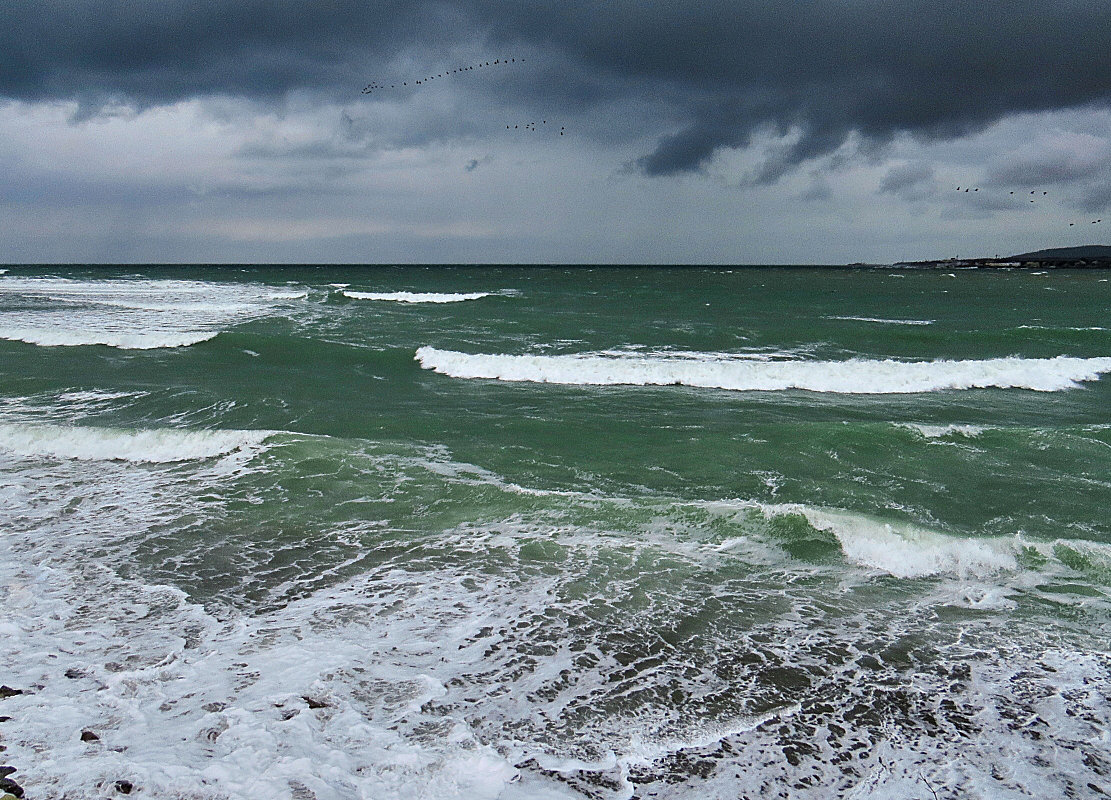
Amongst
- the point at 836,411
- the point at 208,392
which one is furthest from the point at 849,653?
the point at 208,392

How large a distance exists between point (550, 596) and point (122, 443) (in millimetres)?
7852

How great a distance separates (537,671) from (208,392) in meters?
12.6

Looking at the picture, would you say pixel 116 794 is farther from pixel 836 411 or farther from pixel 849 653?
pixel 836 411

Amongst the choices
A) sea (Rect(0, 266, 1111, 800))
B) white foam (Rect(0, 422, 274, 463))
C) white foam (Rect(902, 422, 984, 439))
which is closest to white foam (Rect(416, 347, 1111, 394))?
sea (Rect(0, 266, 1111, 800))

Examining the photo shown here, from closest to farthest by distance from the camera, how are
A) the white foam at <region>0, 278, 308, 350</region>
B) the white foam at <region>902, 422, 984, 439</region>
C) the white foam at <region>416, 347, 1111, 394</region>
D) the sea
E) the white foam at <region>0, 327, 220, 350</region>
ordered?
the sea → the white foam at <region>902, 422, 984, 439</region> → the white foam at <region>416, 347, 1111, 394</region> → the white foam at <region>0, 327, 220, 350</region> → the white foam at <region>0, 278, 308, 350</region>

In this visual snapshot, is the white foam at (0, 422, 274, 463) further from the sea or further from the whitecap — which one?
the whitecap

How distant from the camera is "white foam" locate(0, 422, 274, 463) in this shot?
33.2 feet

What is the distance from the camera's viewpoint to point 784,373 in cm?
1775

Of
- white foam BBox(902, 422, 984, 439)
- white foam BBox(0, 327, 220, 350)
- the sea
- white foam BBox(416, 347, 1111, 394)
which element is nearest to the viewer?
the sea

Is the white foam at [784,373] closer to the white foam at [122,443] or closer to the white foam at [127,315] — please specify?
the white foam at [122,443]

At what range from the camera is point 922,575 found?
6.45 meters

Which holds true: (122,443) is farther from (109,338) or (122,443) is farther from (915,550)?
(109,338)

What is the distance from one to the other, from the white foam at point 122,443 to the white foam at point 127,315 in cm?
1186

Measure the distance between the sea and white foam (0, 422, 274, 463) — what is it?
59mm
